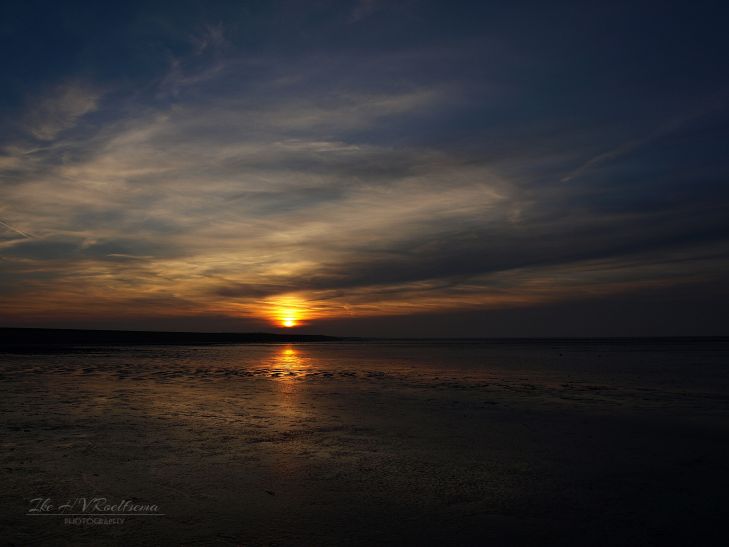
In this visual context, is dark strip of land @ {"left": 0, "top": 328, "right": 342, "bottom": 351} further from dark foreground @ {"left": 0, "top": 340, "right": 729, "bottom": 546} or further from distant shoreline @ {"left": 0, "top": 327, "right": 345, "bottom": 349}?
dark foreground @ {"left": 0, "top": 340, "right": 729, "bottom": 546}

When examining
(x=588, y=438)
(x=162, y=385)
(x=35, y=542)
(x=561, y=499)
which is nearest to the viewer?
(x=35, y=542)

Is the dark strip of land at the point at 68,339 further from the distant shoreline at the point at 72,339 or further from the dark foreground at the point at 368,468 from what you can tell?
the dark foreground at the point at 368,468

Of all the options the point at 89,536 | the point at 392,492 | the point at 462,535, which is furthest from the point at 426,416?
the point at 89,536

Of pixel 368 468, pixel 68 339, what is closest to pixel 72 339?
pixel 68 339

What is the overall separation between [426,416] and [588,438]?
176 inches

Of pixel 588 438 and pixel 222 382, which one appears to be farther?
pixel 222 382

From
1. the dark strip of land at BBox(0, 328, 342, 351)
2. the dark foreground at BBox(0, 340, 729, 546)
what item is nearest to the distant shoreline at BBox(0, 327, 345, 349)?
the dark strip of land at BBox(0, 328, 342, 351)

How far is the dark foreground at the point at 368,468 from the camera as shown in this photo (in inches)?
251

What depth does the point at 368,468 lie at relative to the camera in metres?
9.15

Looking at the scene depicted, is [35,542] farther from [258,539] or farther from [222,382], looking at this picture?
[222,382]

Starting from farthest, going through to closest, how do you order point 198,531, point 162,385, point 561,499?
point 162,385 < point 561,499 < point 198,531

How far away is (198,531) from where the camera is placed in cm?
627

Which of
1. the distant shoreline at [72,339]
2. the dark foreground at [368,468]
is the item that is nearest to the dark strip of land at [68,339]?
the distant shoreline at [72,339]

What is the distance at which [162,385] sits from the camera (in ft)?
73.4
